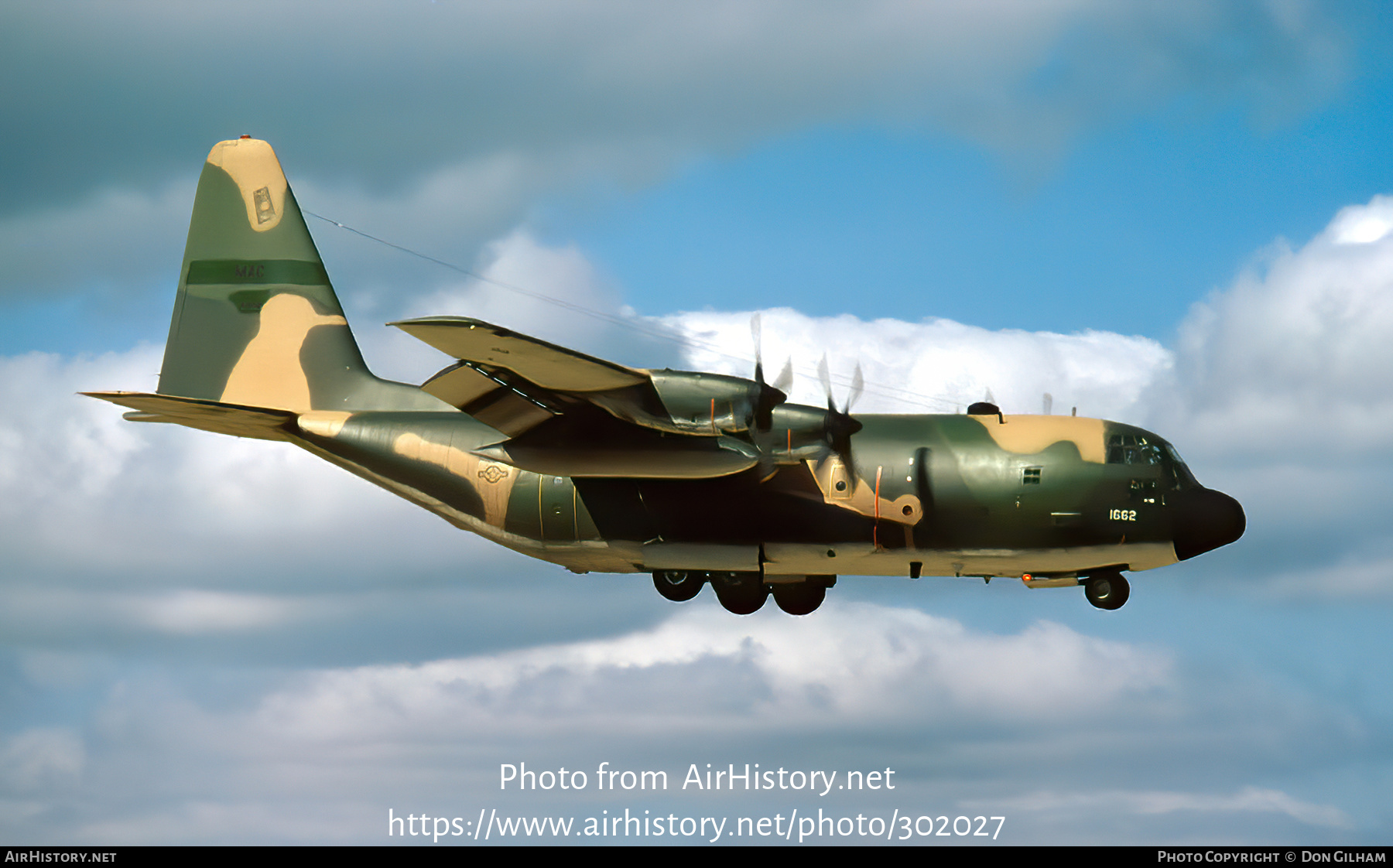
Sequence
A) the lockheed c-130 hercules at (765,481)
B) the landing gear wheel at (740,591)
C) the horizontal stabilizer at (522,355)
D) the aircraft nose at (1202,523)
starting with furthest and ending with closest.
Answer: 1. the landing gear wheel at (740,591)
2. the aircraft nose at (1202,523)
3. the lockheed c-130 hercules at (765,481)
4. the horizontal stabilizer at (522,355)

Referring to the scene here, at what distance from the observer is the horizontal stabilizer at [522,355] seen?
16469 mm

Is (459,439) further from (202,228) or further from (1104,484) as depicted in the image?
(1104,484)

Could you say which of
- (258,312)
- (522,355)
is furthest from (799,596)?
(258,312)

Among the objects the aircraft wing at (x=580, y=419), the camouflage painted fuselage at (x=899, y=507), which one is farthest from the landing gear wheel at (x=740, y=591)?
the aircraft wing at (x=580, y=419)

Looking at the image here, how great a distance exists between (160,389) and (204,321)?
1.64 meters

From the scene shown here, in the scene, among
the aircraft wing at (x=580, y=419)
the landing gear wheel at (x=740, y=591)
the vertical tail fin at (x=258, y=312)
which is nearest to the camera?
the aircraft wing at (x=580, y=419)

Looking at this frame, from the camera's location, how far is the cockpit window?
20.3 meters

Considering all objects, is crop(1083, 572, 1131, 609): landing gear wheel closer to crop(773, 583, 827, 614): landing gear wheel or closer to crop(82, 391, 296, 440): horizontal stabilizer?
crop(773, 583, 827, 614): landing gear wheel

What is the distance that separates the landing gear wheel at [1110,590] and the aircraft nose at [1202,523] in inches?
42.3

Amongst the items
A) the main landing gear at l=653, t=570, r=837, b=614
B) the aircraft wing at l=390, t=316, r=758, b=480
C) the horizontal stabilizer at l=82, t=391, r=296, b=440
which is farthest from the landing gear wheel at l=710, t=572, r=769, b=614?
the horizontal stabilizer at l=82, t=391, r=296, b=440

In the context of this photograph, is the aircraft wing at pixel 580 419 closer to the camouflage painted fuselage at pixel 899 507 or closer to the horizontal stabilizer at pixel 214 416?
the camouflage painted fuselage at pixel 899 507

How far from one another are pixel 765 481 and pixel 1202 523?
280 inches

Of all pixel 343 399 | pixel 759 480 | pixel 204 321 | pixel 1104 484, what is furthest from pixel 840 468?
pixel 204 321

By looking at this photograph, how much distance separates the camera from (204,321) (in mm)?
25422
